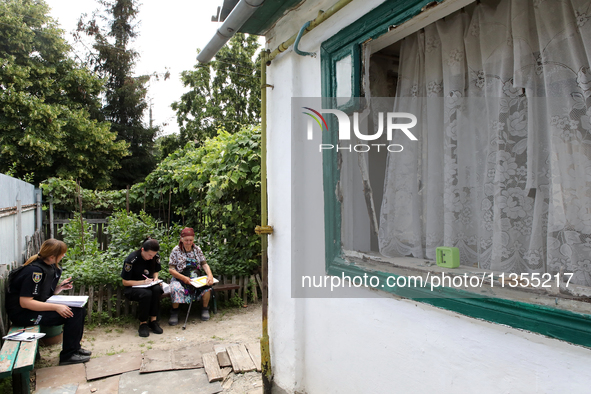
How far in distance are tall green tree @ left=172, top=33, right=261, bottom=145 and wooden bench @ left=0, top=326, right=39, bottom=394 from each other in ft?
52.0

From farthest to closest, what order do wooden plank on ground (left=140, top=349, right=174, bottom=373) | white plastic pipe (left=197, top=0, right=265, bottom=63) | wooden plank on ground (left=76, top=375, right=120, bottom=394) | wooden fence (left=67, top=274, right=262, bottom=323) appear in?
wooden fence (left=67, top=274, right=262, bottom=323)
wooden plank on ground (left=140, top=349, right=174, bottom=373)
wooden plank on ground (left=76, top=375, right=120, bottom=394)
white plastic pipe (left=197, top=0, right=265, bottom=63)

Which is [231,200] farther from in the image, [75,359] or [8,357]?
[8,357]

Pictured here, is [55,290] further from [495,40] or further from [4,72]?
[4,72]

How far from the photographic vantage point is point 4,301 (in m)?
3.91

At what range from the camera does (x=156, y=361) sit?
3986mm

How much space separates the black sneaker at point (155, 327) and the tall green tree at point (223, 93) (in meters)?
14.3

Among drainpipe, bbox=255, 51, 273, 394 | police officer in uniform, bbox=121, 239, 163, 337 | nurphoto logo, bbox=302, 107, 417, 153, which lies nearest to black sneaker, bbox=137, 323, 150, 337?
police officer in uniform, bbox=121, 239, 163, 337

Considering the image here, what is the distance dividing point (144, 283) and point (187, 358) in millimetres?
1398

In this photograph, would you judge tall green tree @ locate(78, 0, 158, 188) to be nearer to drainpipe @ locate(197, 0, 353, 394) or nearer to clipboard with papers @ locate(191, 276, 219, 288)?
clipboard with papers @ locate(191, 276, 219, 288)

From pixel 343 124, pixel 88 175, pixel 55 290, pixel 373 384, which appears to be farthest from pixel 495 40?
pixel 88 175

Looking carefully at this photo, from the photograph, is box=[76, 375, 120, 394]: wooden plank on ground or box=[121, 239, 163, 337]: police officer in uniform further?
box=[121, 239, 163, 337]: police officer in uniform

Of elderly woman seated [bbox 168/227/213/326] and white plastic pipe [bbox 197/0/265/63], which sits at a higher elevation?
white plastic pipe [bbox 197/0/265/63]

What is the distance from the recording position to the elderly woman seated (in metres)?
5.31

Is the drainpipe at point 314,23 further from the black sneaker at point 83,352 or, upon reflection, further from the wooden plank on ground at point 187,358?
the black sneaker at point 83,352
